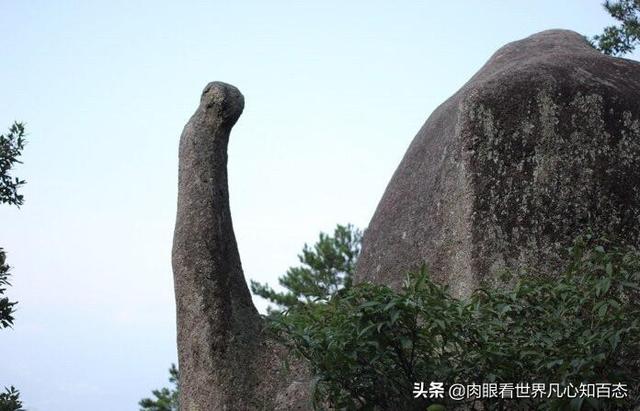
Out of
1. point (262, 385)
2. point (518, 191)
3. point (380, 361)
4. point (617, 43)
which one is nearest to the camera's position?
point (380, 361)

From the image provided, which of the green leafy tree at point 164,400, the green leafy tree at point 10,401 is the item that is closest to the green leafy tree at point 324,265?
the green leafy tree at point 164,400

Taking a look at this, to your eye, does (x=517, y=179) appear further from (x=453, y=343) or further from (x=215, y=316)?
(x=215, y=316)

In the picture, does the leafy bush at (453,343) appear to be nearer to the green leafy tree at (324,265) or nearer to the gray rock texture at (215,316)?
the gray rock texture at (215,316)

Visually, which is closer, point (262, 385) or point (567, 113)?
point (262, 385)

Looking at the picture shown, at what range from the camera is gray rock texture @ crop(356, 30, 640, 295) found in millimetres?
5914

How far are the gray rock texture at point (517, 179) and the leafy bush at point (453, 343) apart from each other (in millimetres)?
855

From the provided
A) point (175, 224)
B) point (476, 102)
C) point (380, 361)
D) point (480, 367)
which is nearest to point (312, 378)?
point (380, 361)

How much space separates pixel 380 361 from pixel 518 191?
1.77 metres

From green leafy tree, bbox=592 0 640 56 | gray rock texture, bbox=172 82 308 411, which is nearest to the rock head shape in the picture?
gray rock texture, bbox=172 82 308 411

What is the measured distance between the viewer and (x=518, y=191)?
6.00 meters

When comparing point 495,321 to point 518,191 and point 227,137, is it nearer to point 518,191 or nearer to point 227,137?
point 518,191

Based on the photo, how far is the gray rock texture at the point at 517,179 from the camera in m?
5.91

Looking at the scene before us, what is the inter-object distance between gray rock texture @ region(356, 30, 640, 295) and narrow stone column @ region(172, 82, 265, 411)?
123 cm

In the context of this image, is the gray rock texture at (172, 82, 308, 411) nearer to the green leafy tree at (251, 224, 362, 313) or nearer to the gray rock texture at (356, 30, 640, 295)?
the gray rock texture at (356, 30, 640, 295)
